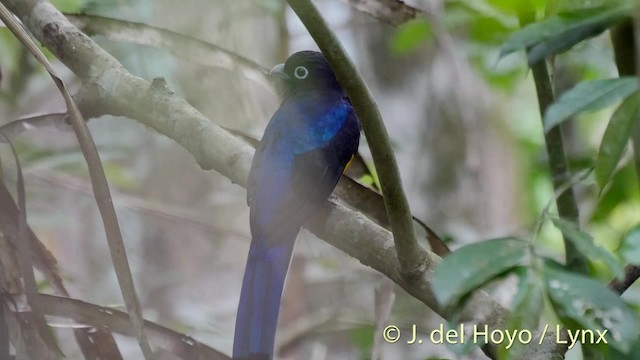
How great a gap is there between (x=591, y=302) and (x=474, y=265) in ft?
0.54

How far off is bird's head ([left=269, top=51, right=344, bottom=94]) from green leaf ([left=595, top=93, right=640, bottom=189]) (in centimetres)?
105

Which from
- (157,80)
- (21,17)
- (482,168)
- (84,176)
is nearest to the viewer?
(157,80)

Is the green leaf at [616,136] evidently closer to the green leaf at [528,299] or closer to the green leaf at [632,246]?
the green leaf at [632,246]

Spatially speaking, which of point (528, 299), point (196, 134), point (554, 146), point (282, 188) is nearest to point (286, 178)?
point (282, 188)

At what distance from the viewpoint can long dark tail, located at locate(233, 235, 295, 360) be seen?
1.80 m

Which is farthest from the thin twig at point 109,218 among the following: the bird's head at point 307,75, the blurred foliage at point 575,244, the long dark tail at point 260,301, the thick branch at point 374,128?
the bird's head at point 307,75

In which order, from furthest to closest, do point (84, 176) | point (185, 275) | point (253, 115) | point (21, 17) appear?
1. point (185, 275)
2. point (84, 176)
3. point (253, 115)
4. point (21, 17)

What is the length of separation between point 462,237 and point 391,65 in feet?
3.10

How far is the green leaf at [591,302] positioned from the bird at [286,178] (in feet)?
2.43

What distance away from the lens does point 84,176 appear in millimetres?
4051

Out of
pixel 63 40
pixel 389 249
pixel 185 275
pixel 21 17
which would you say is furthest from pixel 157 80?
pixel 185 275

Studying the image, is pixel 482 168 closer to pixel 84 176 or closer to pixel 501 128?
pixel 501 128

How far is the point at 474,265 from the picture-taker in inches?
48.3

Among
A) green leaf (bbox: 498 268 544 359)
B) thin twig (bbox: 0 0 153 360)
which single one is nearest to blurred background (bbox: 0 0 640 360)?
thin twig (bbox: 0 0 153 360)
